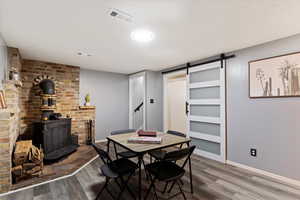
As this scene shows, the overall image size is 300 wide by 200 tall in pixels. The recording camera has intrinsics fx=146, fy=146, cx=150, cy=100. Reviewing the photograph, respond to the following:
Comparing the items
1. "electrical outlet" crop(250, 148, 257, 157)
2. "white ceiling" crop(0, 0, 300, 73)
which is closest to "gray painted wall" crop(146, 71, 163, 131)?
"white ceiling" crop(0, 0, 300, 73)

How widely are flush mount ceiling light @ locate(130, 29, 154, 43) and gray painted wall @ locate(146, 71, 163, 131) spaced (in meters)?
2.20

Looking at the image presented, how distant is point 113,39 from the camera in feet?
7.79

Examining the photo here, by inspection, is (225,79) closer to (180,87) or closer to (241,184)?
(241,184)

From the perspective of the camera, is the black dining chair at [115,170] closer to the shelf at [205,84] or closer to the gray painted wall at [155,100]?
the shelf at [205,84]

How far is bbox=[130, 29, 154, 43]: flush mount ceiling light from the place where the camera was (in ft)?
6.93

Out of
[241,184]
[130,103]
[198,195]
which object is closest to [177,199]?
[198,195]

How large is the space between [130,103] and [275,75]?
3991 mm

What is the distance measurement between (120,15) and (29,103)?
10.6ft

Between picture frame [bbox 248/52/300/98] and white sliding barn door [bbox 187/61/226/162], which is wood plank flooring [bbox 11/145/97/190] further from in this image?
picture frame [bbox 248/52/300/98]

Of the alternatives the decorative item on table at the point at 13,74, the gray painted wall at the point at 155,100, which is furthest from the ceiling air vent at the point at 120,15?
the gray painted wall at the point at 155,100

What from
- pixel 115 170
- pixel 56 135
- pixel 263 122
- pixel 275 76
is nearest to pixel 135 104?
pixel 56 135

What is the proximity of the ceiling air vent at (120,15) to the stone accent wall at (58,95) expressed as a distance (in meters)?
2.89

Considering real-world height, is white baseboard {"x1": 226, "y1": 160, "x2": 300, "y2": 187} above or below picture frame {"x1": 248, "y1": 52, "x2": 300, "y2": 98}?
below

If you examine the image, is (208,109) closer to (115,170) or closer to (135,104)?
(115,170)
